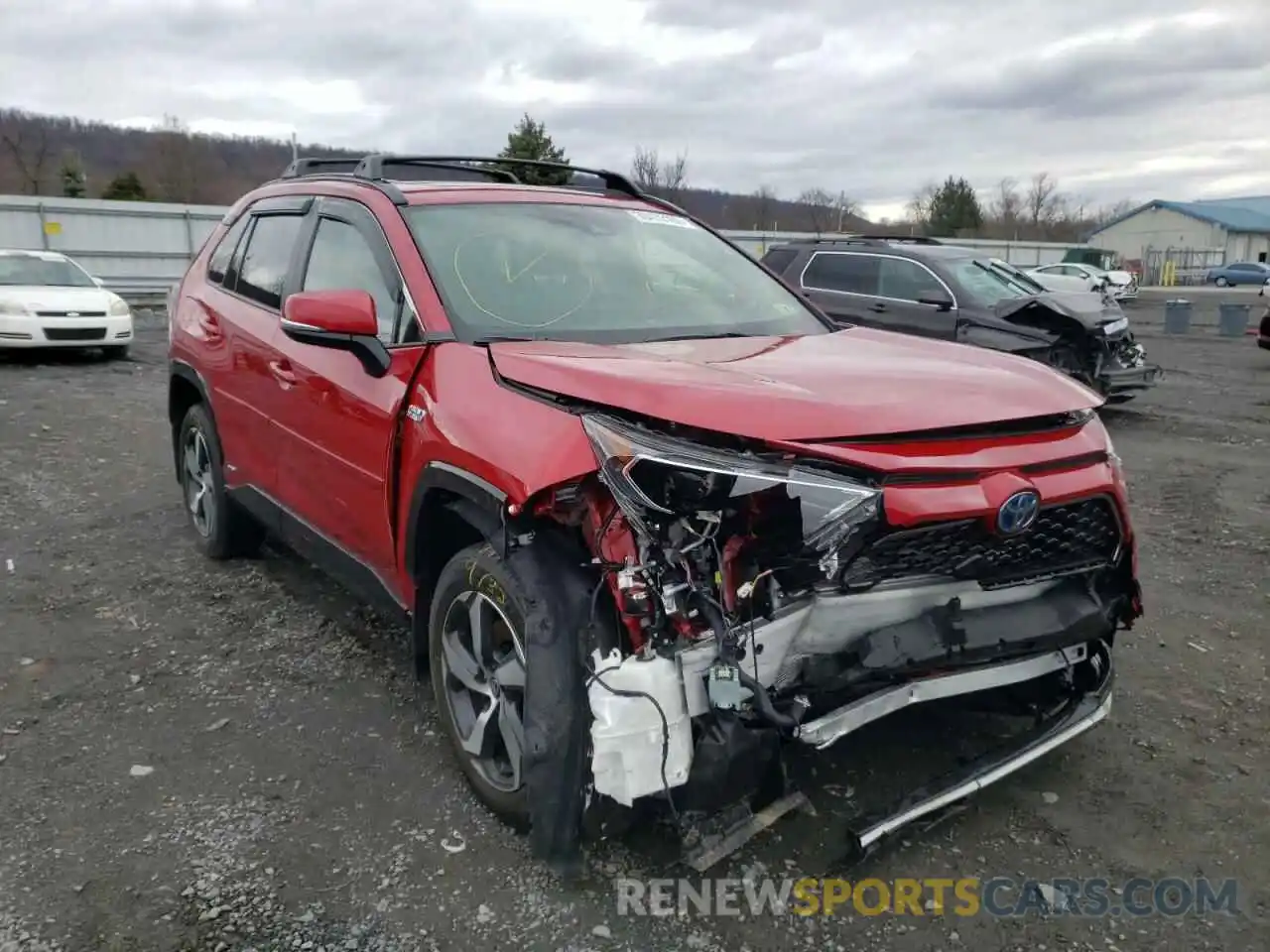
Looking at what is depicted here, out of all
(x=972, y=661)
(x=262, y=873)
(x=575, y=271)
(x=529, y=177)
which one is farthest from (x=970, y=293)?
(x=262, y=873)

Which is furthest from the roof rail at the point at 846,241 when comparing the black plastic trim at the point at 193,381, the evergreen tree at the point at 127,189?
the evergreen tree at the point at 127,189

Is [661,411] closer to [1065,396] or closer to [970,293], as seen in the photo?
[1065,396]

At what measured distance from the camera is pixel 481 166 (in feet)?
16.0

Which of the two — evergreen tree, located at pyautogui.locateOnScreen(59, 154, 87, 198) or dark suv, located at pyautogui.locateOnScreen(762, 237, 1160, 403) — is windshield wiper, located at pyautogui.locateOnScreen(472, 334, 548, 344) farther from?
evergreen tree, located at pyautogui.locateOnScreen(59, 154, 87, 198)

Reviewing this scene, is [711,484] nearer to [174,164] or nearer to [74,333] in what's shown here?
[74,333]

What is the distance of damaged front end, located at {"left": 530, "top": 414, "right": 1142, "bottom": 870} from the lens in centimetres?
235

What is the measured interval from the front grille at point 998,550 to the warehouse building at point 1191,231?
74543 millimetres

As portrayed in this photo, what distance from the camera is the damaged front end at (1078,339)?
9.77 metres

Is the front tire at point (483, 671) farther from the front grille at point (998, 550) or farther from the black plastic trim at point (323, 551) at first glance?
the front grille at point (998, 550)

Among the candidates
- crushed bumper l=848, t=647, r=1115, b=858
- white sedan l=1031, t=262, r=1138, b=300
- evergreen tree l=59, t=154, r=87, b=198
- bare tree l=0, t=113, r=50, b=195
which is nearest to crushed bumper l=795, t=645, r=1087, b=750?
crushed bumper l=848, t=647, r=1115, b=858

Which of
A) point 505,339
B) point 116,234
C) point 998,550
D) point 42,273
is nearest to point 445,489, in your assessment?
point 505,339

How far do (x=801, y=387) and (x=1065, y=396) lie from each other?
0.83 metres

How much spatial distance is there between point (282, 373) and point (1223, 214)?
8711 centimetres

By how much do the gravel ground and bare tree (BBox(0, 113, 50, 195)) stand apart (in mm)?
51629
